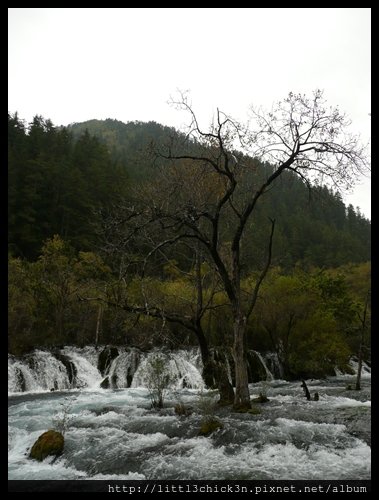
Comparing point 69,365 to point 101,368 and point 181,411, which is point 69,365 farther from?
point 181,411

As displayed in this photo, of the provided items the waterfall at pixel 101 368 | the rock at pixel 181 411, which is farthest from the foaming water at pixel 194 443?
the waterfall at pixel 101 368

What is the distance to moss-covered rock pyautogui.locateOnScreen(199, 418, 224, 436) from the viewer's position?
35.6ft

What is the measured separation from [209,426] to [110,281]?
32.5 ft

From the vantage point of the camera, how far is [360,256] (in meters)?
82.1

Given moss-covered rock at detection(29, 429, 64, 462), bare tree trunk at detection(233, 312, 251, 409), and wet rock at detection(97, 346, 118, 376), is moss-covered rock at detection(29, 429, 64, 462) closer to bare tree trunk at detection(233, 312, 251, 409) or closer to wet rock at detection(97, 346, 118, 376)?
bare tree trunk at detection(233, 312, 251, 409)

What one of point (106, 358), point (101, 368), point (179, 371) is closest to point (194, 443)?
point (179, 371)

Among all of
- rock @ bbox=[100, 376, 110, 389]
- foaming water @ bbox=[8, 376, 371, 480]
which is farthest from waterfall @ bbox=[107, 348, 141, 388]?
foaming water @ bbox=[8, 376, 371, 480]

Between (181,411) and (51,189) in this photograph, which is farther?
(51,189)

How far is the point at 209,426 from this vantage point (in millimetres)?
11031

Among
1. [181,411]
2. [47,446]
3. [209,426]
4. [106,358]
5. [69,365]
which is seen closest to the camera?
[47,446]

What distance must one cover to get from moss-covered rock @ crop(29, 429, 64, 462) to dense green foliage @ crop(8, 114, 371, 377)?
396 centimetres

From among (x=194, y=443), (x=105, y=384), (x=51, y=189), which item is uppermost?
(x=51, y=189)

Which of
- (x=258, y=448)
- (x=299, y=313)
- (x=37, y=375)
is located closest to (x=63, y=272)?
(x=37, y=375)

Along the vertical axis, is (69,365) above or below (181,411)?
below
